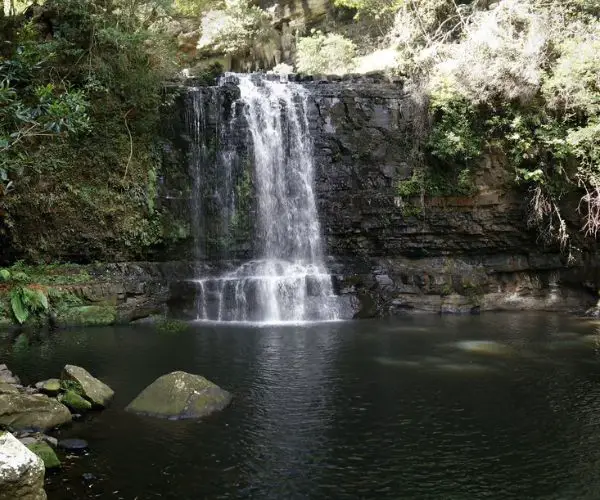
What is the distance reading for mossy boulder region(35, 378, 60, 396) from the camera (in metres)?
7.95

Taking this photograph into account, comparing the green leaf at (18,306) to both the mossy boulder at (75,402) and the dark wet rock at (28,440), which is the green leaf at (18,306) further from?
the dark wet rock at (28,440)

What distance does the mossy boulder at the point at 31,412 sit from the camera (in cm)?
683

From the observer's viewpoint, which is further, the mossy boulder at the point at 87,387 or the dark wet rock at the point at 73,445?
the mossy boulder at the point at 87,387

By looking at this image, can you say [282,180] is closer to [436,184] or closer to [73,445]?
[436,184]

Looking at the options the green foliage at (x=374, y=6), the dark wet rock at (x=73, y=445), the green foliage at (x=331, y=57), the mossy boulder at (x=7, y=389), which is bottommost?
the dark wet rock at (x=73, y=445)

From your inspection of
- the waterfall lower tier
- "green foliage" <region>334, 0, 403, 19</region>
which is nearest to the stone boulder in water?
the waterfall lower tier

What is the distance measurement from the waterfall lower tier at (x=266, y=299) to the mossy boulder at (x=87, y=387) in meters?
7.17

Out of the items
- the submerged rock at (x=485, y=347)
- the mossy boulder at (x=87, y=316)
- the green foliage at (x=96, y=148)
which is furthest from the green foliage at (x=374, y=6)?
the mossy boulder at (x=87, y=316)

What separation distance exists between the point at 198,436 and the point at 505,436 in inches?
156

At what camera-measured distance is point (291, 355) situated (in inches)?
432

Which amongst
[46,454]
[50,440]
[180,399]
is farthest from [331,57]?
[46,454]

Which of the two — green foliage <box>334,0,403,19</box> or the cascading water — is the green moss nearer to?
the cascading water

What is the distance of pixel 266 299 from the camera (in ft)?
51.1

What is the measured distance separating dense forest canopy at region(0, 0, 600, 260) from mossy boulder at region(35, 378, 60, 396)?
8511 millimetres
